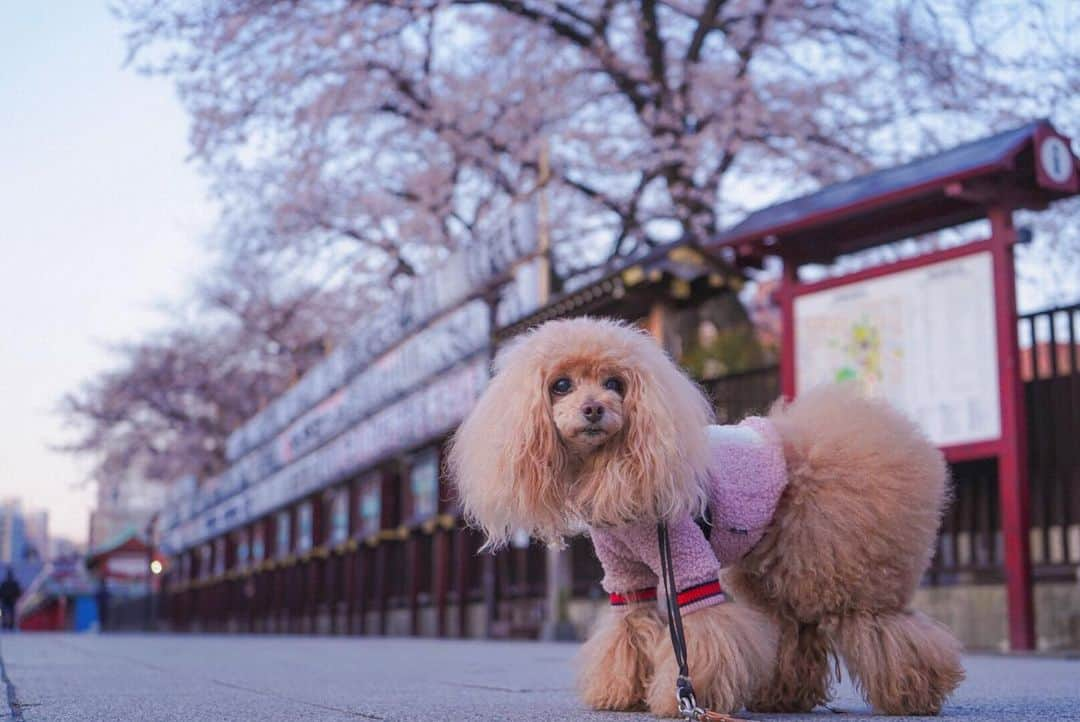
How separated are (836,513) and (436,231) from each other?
1545 cm

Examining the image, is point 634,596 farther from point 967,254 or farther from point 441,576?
point 441,576

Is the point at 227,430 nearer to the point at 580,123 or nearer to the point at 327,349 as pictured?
the point at 327,349

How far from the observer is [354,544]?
59.8 ft

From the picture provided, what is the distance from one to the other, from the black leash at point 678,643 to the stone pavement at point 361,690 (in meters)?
0.22

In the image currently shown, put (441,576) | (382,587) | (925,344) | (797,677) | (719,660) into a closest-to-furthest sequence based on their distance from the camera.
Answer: (719,660)
(797,677)
(925,344)
(441,576)
(382,587)

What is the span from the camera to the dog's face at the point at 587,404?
339cm

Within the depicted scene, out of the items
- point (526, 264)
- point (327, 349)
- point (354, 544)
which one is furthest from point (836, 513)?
point (327, 349)

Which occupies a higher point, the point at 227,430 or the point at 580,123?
the point at 580,123

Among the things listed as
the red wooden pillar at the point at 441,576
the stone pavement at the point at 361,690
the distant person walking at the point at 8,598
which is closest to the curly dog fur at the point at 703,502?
the stone pavement at the point at 361,690

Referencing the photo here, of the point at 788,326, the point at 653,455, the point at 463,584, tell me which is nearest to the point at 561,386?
the point at 653,455

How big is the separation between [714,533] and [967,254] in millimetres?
5405

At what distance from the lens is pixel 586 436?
3.42 meters

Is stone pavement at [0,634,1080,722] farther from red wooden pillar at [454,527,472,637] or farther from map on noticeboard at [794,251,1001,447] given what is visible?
red wooden pillar at [454,527,472,637]

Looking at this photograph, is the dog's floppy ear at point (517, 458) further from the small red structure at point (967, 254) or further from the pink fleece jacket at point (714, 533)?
the small red structure at point (967, 254)
